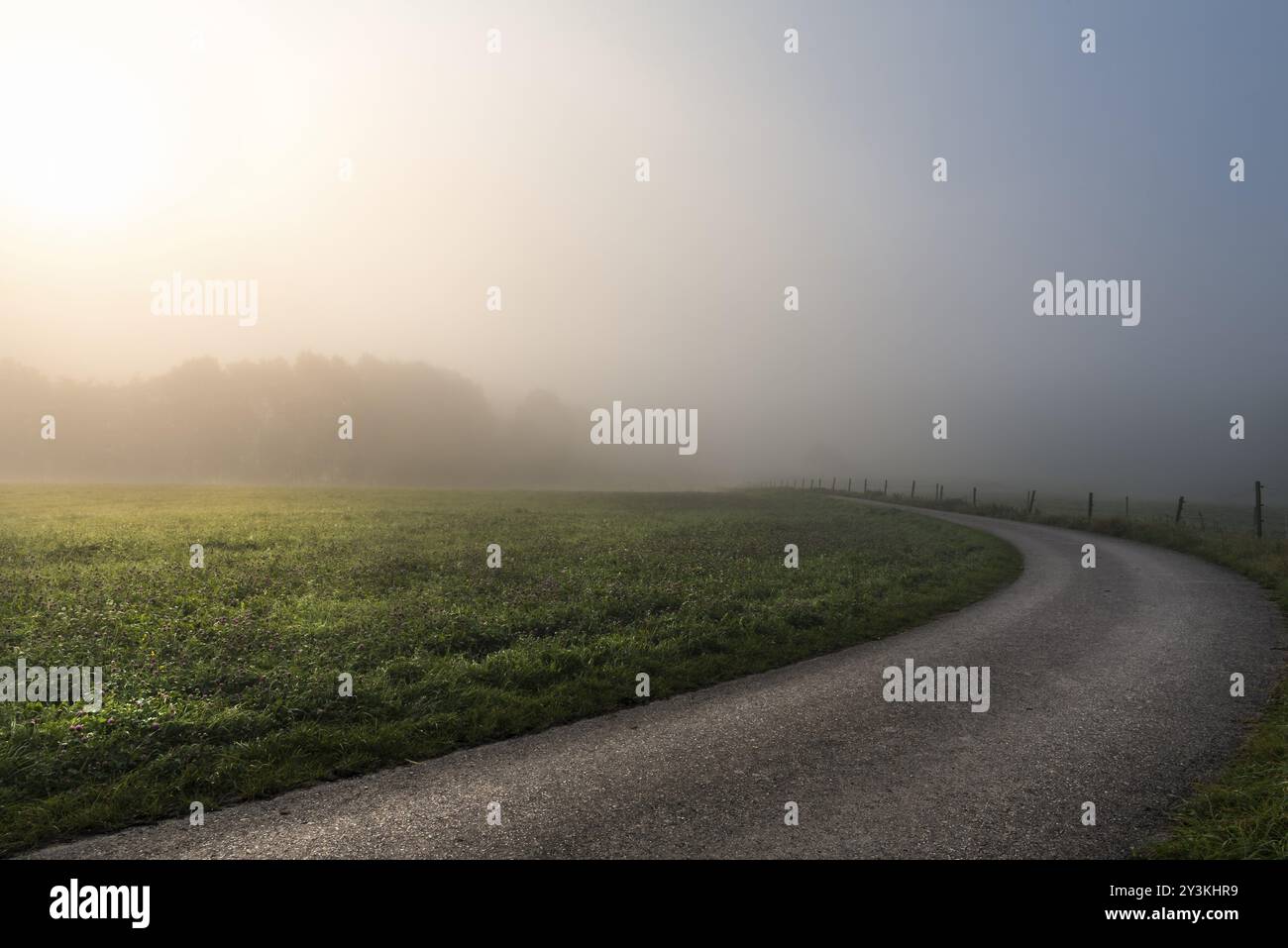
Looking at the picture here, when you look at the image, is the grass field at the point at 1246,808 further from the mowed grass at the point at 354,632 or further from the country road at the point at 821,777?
the mowed grass at the point at 354,632

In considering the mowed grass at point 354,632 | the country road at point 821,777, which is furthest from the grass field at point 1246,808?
the mowed grass at point 354,632

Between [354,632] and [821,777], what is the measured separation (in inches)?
387

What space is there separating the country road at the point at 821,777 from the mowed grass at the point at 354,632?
777 millimetres

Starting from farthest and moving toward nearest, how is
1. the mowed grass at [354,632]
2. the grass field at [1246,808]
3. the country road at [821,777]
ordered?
1. the mowed grass at [354,632]
2. the country road at [821,777]
3. the grass field at [1246,808]

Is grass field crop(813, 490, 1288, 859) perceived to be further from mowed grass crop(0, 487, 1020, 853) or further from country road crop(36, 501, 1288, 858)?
mowed grass crop(0, 487, 1020, 853)

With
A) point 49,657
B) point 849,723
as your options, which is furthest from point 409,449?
point 849,723

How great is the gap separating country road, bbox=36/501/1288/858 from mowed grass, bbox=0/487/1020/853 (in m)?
0.78

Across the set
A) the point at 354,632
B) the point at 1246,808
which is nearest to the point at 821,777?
the point at 1246,808

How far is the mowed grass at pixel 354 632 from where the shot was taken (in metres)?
7.21

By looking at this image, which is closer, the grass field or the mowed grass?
the grass field

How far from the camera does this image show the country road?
556 centimetres

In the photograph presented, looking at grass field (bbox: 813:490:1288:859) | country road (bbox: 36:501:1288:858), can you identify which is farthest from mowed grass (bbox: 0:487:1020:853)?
grass field (bbox: 813:490:1288:859)

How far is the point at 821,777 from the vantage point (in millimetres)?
6855

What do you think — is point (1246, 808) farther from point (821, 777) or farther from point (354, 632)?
point (354, 632)
